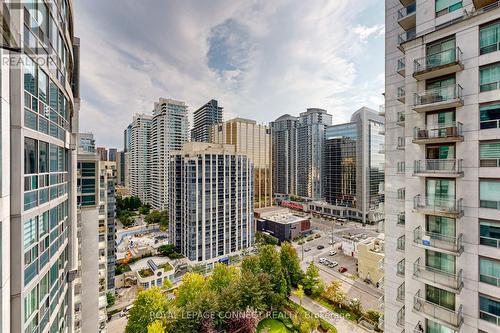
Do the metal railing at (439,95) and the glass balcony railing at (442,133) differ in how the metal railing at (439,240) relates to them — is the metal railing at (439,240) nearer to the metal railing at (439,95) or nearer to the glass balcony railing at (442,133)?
the glass balcony railing at (442,133)

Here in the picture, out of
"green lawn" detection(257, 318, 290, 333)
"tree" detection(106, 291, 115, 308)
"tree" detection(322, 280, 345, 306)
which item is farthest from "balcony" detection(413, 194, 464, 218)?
"tree" detection(106, 291, 115, 308)

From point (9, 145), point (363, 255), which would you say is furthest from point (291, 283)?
point (9, 145)

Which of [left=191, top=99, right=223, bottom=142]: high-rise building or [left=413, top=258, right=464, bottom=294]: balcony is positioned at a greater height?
[left=191, top=99, right=223, bottom=142]: high-rise building

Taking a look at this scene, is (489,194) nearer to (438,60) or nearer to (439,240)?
(439,240)

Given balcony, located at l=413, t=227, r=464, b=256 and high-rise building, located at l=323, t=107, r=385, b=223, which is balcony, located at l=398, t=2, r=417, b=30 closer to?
balcony, located at l=413, t=227, r=464, b=256

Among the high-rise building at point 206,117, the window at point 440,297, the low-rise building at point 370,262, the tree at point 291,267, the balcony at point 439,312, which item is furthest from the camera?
the high-rise building at point 206,117

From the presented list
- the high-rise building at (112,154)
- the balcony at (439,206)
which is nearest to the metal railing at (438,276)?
the balcony at (439,206)
